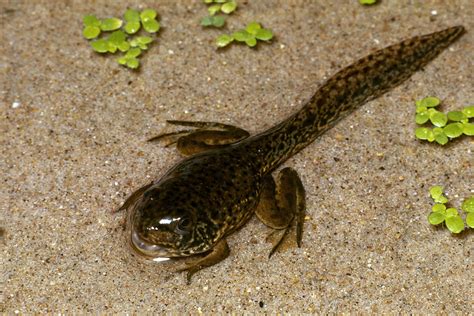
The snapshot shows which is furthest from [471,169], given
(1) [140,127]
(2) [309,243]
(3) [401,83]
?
(1) [140,127]

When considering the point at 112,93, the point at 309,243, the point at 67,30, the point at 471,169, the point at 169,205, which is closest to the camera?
the point at 169,205

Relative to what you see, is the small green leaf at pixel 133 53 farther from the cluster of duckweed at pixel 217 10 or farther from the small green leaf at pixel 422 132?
the small green leaf at pixel 422 132

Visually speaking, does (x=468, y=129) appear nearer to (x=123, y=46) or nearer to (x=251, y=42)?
(x=251, y=42)

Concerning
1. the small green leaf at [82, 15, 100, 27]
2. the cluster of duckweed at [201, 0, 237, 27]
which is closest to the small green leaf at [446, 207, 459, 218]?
the cluster of duckweed at [201, 0, 237, 27]

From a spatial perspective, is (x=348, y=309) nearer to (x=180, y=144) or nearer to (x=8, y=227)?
(x=180, y=144)

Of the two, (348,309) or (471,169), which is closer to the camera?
(348,309)

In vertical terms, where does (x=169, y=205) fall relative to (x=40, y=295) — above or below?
above

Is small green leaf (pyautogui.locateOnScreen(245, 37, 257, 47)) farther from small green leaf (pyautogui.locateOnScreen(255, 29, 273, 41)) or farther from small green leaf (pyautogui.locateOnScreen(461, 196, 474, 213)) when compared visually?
small green leaf (pyautogui.locateOnScreen(461, 196, 474, 213))
